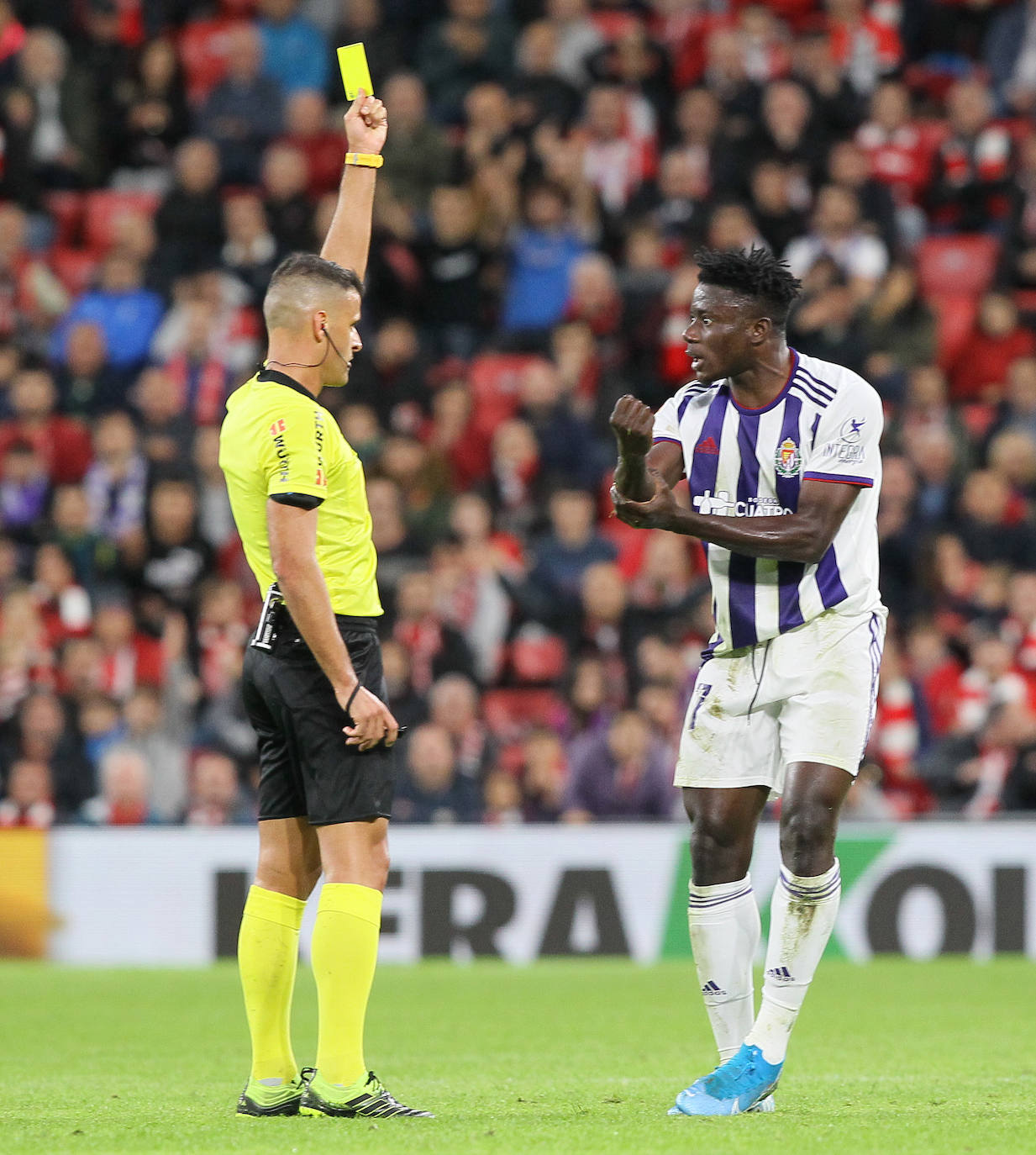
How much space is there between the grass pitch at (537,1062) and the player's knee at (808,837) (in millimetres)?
682

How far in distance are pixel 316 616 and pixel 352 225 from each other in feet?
4.96

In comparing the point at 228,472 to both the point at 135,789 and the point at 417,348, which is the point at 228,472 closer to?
the point at 135,789

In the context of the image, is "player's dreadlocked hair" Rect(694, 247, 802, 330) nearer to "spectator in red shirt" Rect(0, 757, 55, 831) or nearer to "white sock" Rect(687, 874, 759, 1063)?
"white sock" Rect(687, 874, 759, 1063)

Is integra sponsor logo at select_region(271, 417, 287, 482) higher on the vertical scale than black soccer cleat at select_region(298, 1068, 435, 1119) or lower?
higher

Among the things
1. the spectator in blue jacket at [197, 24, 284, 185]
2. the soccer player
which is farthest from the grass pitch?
the spectator in blue jacket at [197, 24, 284, 185]

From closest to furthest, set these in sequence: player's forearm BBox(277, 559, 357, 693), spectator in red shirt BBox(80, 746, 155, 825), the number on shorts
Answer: player's forearm BBox(277, 559, 357, 693), the number on shorts, spectator in red shirt BBox(80, 746, 155, 825)

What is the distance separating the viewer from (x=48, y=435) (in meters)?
14.8

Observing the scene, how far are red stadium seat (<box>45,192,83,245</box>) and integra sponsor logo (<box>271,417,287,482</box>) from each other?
1213 cm

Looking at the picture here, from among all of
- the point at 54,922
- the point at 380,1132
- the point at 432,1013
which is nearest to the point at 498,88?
the point at 54,922

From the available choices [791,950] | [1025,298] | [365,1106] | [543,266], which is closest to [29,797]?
[543,266]

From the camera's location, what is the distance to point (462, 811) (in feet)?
40.9

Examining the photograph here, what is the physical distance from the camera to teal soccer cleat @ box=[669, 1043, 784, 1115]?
18.1ft

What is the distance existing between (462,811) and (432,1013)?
315 cm

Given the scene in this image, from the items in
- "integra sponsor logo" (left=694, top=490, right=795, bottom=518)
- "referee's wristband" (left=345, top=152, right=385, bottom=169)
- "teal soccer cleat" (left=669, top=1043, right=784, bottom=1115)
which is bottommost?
"teal soccer cleat" (left=669, top=1043, right=784, bottom=1115)
